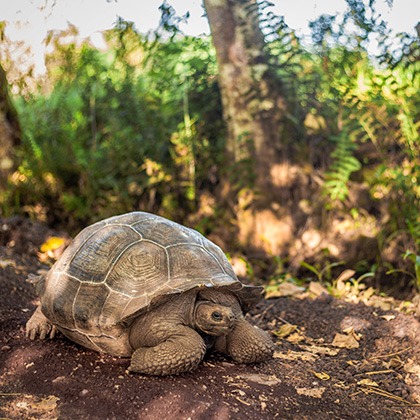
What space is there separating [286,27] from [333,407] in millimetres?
3687

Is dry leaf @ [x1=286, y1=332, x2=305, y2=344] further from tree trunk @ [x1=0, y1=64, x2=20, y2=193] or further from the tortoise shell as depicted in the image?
tree trunk @ [x1=0, y1=64, x2=20, y2=193]

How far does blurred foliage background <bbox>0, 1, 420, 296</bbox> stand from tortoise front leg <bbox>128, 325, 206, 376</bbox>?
2.21m

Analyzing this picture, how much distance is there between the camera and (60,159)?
21.5 feet

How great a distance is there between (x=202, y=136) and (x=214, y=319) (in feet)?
12.2

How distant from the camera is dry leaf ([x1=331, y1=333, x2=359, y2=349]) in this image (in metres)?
3.32

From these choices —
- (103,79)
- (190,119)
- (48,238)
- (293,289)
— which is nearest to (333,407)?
(293,289)

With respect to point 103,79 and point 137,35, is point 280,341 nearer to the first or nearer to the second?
point 137,35

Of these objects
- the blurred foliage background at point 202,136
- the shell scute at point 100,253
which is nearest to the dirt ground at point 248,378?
the shell scute at point 100,253

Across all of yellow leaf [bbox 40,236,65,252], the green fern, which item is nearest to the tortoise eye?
the green fern

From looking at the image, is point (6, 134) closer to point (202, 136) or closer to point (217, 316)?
point (202, 136)

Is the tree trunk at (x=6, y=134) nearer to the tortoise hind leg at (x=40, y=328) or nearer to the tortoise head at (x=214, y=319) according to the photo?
the tortoise hind leg at (x=40, y=328)

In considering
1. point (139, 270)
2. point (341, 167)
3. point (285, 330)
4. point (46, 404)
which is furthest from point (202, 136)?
point (46, 404)

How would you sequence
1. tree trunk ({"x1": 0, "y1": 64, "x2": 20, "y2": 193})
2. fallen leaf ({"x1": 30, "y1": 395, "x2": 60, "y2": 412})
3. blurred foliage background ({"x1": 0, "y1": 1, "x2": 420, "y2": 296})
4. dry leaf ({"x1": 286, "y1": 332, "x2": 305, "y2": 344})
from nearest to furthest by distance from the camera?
fallen leaf ({"x1": 30, "y1": 395, "x2": 60, "y2": 412})
dry leaf ({"x1": 286, "y1": 332, "x2": 305, "y2": 344})
blurred foliage background ({"x1": 0, "y1": 1, "x2": 420, "y2": 296})
tree trunk ({"x1": 0, "y1": 64, "x2": 20, "y2": 193})

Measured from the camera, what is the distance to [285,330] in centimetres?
355
